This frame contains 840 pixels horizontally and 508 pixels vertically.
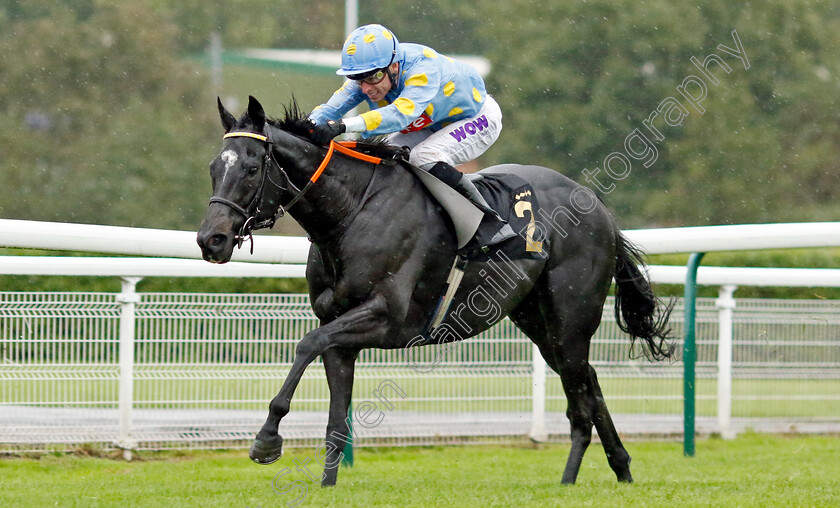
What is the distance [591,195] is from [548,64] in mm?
19149

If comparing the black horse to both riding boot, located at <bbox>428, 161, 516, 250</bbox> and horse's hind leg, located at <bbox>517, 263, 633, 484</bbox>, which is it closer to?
horse's hind leg, located at <bbox>517, 263, 633, 484</bbox>

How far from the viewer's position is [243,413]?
6.71 meters

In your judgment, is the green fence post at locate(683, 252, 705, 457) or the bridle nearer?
the bridle

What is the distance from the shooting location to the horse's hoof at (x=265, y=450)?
4223mm

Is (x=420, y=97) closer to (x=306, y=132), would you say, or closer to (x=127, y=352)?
(x=306, y=132)

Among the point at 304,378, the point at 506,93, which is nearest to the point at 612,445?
the point at 304,378

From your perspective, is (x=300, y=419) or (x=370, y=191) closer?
(x=370, y=191)

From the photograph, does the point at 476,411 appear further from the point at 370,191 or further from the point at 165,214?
the point at 165,214

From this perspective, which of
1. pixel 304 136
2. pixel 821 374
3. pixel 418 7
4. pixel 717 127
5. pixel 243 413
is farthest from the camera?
pixel 418 7

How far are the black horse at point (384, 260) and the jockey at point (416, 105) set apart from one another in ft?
0.56

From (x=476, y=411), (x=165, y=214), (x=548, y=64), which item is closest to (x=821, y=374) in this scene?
(x=476, y=411)

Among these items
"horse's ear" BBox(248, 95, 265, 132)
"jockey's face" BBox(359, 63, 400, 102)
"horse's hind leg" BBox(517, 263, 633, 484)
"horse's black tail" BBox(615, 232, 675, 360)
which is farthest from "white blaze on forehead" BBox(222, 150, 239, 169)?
"horse's black tail" BBox(615, 232, 675, 360)

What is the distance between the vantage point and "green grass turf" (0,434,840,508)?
4.63m

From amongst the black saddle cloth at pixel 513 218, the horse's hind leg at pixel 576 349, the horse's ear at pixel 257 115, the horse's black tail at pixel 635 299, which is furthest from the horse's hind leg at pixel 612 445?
the horse's ear at pixel 257 115
